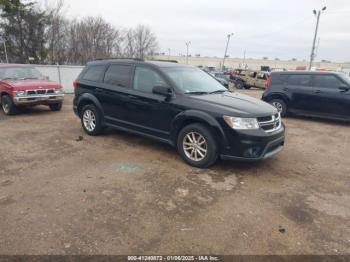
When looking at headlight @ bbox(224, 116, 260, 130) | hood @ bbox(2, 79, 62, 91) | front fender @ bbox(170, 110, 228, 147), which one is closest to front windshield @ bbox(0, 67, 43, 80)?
hood @ bbox(2, 79, 62, 91)

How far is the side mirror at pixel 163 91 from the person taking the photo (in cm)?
497

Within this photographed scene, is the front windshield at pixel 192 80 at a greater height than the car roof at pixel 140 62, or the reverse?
the car roof at pixel 140 62

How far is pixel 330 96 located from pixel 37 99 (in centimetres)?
953

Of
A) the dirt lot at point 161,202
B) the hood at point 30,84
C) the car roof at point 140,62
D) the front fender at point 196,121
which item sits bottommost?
the dirt lot at point 161,202

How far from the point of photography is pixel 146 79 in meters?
5.52

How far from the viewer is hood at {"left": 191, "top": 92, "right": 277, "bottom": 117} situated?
4.50m

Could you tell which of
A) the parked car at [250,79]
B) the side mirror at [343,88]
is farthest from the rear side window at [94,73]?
the parked car at [250,79]

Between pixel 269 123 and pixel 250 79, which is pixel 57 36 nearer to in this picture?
pixel 250 79

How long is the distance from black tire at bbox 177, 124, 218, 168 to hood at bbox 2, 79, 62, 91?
6.16 meters

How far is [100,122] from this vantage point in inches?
253

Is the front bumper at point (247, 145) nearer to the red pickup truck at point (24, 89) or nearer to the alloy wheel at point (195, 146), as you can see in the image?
the alloy wheel at point (195, 146)

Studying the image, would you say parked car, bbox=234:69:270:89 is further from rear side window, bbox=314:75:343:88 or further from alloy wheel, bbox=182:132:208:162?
alloy wheel, bbox=182:132:208:162

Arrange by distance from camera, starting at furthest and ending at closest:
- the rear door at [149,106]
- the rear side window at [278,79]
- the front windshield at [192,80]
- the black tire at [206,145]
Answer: the rear side window at [278,79] < the front windshield at [192,80] < the rear door at [149,106] < the black tire at [206,145]

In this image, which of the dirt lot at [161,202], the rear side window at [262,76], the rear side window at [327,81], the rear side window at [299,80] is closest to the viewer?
the dirt lot at [161,202]
